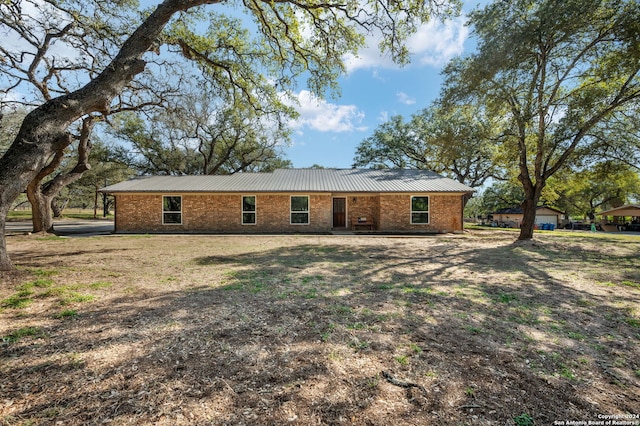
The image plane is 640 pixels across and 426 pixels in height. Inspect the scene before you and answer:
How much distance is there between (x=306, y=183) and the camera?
16.4 metres

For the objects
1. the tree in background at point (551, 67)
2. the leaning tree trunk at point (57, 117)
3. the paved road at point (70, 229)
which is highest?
the tree in background at point (551, 67)

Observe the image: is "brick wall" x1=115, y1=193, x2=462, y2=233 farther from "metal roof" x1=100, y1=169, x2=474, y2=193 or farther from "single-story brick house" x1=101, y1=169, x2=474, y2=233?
"metal roof" x1=100, y1=169, x2=474, y2=193

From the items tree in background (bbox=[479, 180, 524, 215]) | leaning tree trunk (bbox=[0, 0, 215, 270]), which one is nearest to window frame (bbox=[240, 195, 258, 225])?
leaning tree trunk (bbox=[0, 0, 215, 270])

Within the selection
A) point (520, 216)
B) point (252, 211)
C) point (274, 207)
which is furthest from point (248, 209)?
point (520, 216)

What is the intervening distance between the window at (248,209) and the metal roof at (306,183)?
58 cm

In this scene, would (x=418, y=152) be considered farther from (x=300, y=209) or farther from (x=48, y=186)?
(x=48, y=186)

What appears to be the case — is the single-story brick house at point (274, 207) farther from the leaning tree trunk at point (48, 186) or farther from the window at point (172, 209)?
the leaning tree trunk at point (48, 186)

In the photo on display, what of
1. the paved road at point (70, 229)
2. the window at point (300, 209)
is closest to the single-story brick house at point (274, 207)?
the window at point (300, 209)

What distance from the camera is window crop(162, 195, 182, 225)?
606 inches

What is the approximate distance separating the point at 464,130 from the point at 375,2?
6.77 metres

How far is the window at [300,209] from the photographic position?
1560 cm

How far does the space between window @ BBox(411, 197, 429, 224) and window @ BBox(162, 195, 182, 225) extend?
12.6 m

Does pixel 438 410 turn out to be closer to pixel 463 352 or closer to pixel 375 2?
pixel 463 352

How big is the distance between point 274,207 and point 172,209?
18.0 feet
